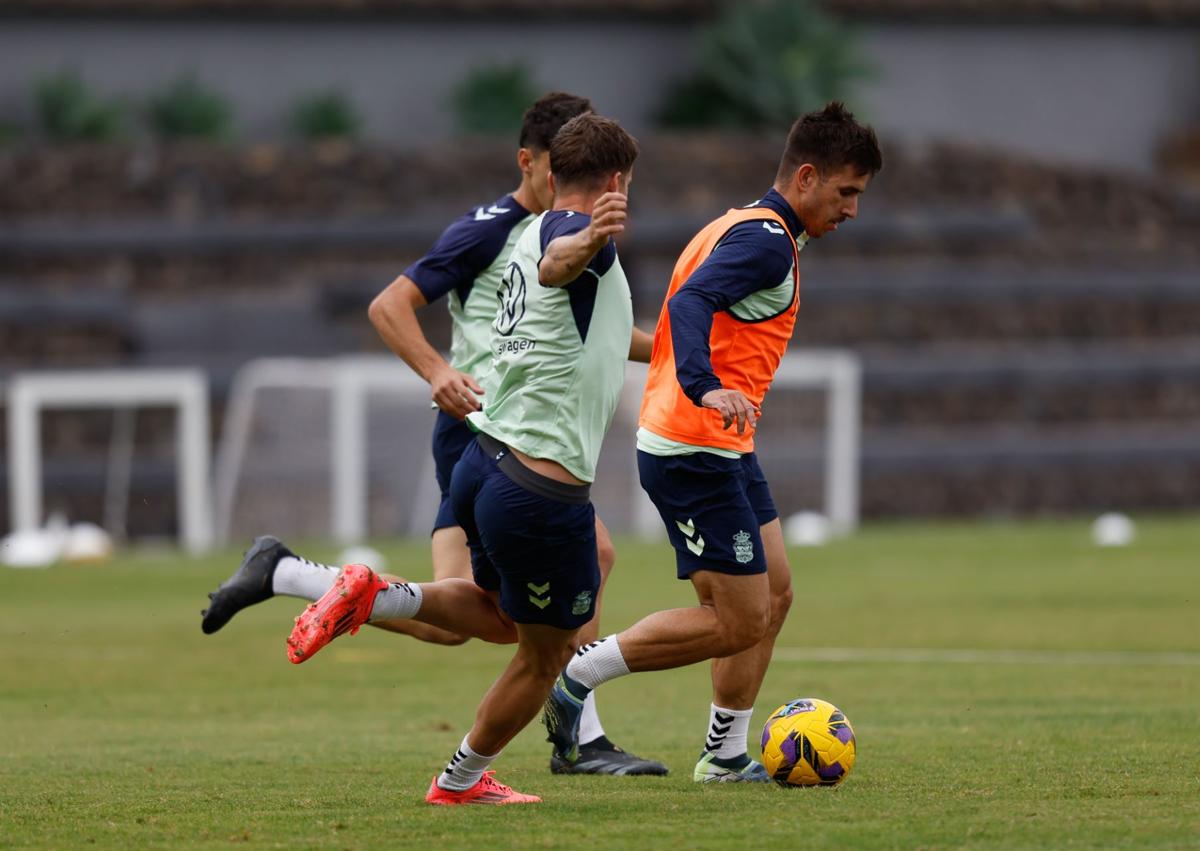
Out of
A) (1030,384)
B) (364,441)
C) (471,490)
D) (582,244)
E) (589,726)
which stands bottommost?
(364,441)

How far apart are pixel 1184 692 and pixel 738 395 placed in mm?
4479

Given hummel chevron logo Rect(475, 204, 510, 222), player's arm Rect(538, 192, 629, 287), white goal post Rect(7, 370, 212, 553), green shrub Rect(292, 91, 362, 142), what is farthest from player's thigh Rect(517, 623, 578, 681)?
green shrub Rect(292, 91, 362, 142)

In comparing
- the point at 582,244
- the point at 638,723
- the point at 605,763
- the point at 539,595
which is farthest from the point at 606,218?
the point at 638,723

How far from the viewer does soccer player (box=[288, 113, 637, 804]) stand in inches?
268

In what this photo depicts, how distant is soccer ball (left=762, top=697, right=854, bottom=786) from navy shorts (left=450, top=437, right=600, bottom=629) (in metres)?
1.03

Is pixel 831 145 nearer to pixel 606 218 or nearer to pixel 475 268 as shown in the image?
pixel 606 218

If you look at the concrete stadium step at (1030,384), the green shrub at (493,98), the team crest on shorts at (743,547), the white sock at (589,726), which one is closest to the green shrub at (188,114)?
the green shrub at (493,98)

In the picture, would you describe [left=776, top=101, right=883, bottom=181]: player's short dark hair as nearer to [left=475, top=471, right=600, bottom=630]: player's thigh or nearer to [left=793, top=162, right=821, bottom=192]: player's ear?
[left=793, top=162, right=821, bottom=192]: player's ear

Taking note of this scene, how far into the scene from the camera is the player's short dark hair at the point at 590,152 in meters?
6.80

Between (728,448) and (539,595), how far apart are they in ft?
3.21

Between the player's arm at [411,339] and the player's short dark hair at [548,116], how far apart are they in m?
0.74

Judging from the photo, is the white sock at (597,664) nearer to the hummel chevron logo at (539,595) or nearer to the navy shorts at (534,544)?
the navy shorts at (534,544)

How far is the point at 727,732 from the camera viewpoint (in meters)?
7.66

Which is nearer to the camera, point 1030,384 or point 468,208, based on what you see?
point 468,208
